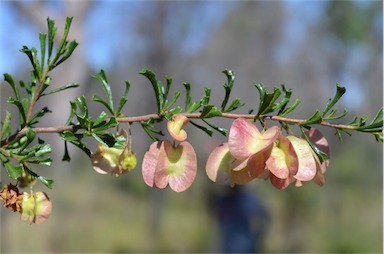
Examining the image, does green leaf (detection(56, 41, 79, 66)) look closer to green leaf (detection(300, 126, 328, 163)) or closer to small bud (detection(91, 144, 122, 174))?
small bud (detection(91, 144, 122, 174))

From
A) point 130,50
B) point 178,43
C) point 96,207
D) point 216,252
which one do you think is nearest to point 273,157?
point 216,252

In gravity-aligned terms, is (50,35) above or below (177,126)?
above

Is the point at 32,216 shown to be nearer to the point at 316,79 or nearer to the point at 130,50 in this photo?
the point at 316,79

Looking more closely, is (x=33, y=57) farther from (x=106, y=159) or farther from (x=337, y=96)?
(x=337, y=96)

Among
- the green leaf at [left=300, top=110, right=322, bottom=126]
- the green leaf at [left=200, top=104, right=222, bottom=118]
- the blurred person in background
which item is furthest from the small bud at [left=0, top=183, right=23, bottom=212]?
the blurred person in background

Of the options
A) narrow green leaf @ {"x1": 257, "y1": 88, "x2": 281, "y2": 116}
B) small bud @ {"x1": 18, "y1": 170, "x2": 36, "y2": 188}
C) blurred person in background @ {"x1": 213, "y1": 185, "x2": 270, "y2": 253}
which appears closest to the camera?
narrow green leaf @ {"x1": 257, "y1": 88, "x2": 281, "y2": 116}

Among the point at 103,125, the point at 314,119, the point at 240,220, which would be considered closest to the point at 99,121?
the point at 103,125

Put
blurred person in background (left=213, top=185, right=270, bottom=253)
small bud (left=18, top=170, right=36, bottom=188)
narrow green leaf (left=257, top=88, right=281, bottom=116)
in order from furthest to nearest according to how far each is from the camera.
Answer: blurred person in background (left=213, top=185, right=270, bottom=253) < small bud (left=18, top=170, right=36, bottom=188) < narrow green leaf (left=257, top=88, right=281, bottom=116)

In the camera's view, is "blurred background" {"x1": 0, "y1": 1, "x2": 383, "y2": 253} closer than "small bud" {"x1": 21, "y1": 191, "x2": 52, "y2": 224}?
No

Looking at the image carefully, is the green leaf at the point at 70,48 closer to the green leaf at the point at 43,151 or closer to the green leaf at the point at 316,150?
the green leaf at the point at 43,151

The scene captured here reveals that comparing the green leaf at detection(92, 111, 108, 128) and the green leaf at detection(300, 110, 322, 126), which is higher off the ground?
the green leaf at detection(300, 110, 322, 126)

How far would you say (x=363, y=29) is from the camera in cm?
653

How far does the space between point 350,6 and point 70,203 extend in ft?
14.8

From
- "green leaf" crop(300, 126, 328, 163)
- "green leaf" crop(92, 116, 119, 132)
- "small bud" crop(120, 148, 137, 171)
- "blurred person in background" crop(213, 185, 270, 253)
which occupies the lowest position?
"blurred person in background" crop(213, 185, 270, 253)
